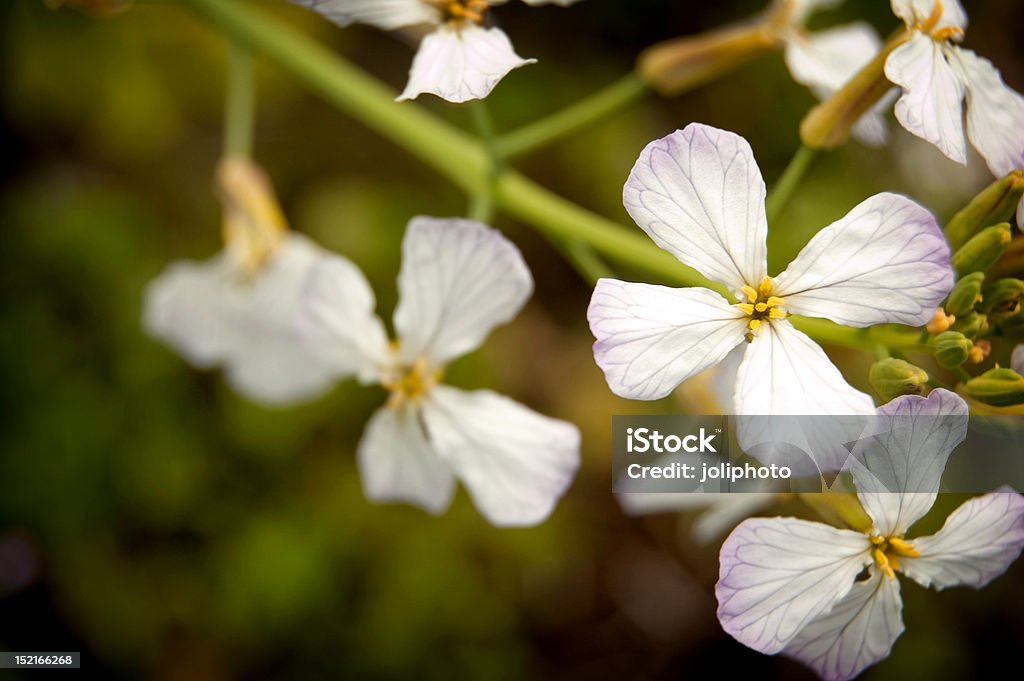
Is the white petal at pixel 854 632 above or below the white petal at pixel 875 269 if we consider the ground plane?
below

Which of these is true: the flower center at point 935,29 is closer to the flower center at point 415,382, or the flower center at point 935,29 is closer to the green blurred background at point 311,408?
the flower center at point 415,382

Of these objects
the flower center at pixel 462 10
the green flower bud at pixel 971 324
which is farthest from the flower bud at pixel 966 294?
the flower center at pixel 462 10

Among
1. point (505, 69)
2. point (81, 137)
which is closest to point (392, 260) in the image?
point (81, 137)

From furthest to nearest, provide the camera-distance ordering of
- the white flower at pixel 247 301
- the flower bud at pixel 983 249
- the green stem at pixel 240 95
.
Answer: the white flower at pixel 247 301 < the green stem at pixel 240 95 < the flower bud at pixel 983 249

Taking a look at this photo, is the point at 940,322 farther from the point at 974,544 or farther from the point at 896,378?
the point at 974,544

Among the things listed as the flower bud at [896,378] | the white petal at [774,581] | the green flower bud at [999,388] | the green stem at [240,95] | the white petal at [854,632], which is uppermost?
the green stem at [240,95]

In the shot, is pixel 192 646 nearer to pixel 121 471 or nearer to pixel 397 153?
pixel 121 471
